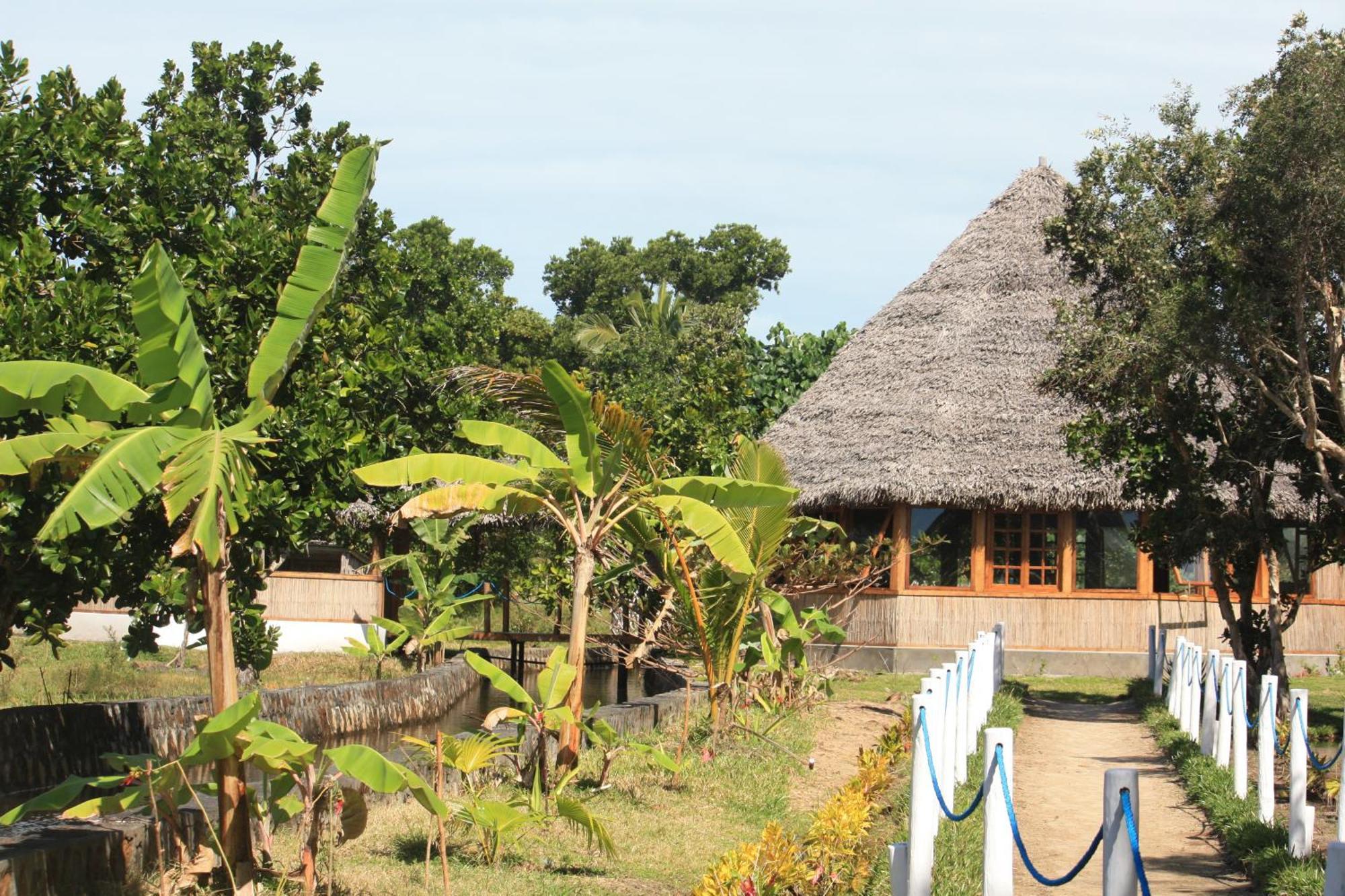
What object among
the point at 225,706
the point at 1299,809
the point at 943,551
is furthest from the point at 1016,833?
the point at 943,551

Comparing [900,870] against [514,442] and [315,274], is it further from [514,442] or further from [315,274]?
[514,442]

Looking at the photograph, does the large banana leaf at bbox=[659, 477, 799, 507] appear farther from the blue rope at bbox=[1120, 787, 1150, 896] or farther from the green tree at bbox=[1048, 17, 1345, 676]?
the green tree at bbox=[1048, 17, 1345, 676]

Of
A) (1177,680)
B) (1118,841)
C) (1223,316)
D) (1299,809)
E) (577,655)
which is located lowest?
(1299,809)

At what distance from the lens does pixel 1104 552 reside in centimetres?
2130

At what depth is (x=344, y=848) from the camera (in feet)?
25.6

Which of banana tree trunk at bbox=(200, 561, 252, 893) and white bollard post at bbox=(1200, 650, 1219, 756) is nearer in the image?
banana tree trunk at bbox=(200, 561, 252, 893)

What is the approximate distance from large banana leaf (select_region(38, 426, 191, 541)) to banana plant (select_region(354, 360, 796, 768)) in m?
2.44

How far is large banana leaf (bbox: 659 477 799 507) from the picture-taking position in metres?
9.31

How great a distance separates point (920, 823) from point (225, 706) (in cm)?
321

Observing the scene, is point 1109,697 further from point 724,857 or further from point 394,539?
point 724,857

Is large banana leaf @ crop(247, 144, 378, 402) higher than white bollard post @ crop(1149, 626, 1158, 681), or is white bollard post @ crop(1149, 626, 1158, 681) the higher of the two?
large banana leaf @ crop(247, 144, 378, 402)

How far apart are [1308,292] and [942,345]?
34.8 feet

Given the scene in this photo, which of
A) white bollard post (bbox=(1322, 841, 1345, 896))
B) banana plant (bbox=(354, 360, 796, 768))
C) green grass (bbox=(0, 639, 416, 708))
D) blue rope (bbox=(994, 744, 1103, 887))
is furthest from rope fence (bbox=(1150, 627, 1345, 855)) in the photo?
green grass (bbox=(0, 639, 416, 708))

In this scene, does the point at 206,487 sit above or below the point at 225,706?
above
